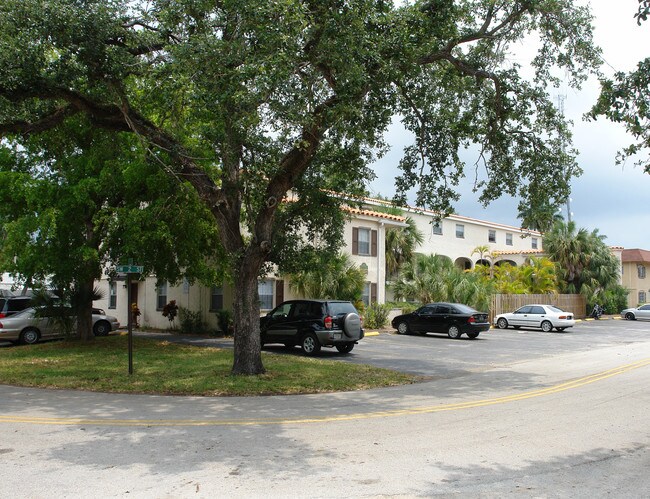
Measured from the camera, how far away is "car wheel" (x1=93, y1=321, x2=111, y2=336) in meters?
25.0

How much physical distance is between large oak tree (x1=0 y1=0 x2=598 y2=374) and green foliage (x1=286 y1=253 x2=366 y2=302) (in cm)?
782

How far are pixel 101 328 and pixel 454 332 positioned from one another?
15.2m

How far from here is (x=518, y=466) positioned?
6.53m

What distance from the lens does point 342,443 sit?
7531 millimetres

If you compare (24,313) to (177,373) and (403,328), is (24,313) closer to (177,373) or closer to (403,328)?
(177,373)

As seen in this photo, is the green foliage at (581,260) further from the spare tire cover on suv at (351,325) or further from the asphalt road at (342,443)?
the asphalt road at (342,443)

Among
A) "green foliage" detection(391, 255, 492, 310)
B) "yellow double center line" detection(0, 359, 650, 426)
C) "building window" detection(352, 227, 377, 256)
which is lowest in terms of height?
"yellow double center line" detection(0, 359, 650, 426)

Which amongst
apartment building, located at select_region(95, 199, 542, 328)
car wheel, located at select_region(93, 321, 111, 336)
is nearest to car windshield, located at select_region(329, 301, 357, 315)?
apartment building, located at select_region(95, 199, 542, 328)

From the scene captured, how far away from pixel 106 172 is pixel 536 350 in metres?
16.0

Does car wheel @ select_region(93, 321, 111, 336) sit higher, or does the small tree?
the small tree

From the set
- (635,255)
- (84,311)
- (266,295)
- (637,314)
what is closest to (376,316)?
(266,295)

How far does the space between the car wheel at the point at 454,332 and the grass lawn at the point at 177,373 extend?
418 inches

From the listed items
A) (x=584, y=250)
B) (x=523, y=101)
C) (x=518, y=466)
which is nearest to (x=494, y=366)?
(x=523, y=101)

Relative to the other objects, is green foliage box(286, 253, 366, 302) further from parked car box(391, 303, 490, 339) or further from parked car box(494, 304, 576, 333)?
parked car box(494, 304, 576, 333)
